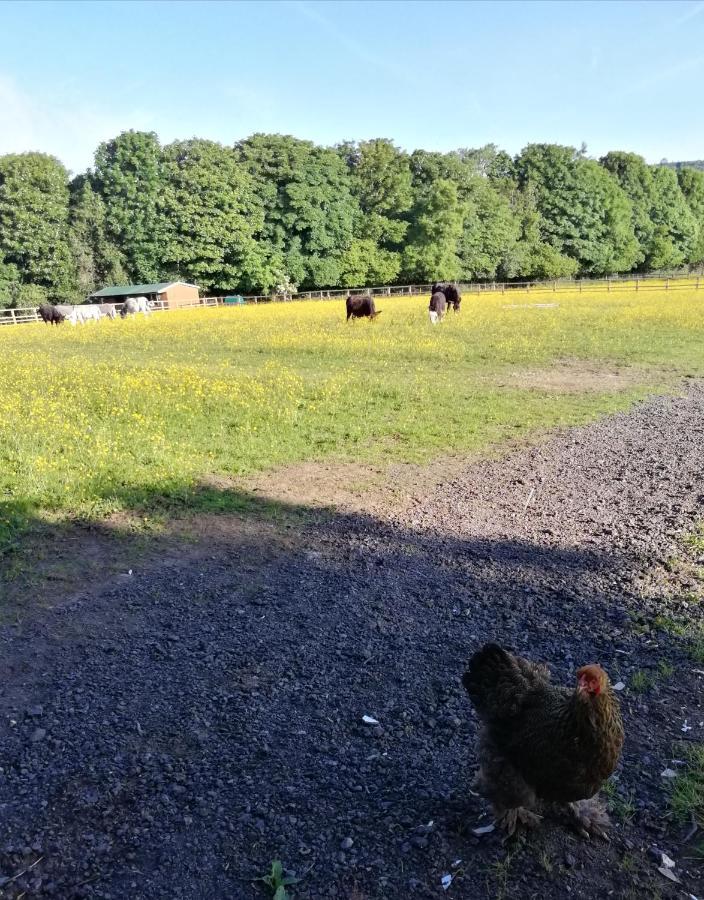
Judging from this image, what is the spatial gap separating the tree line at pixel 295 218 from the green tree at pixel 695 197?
13.9 metres

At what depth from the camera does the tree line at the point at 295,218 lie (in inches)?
2559

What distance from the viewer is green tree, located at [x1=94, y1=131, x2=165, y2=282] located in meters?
67.7

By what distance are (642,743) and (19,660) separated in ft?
13.5

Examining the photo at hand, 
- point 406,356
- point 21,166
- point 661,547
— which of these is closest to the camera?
point 661,547

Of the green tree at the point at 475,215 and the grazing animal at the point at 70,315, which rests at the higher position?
the green tree at the point at 475,215

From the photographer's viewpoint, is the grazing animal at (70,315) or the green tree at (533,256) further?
the green tree at (533,256)

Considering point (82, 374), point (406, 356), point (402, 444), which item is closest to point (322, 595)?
point (402, 444)

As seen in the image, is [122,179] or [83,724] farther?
[122,179]

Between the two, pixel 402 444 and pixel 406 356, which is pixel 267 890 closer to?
pixel 402 444

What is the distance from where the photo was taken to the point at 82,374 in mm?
16156

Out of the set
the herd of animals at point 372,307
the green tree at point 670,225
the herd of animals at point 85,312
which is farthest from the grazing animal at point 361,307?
the green tree at point 670,225

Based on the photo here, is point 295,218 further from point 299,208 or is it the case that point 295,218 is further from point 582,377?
point 582,377

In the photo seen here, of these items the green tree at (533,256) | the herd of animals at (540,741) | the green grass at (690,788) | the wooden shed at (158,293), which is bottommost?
the green grass at (690,788)

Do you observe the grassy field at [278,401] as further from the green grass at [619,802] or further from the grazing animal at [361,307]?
the grazing animal at [361,307]
